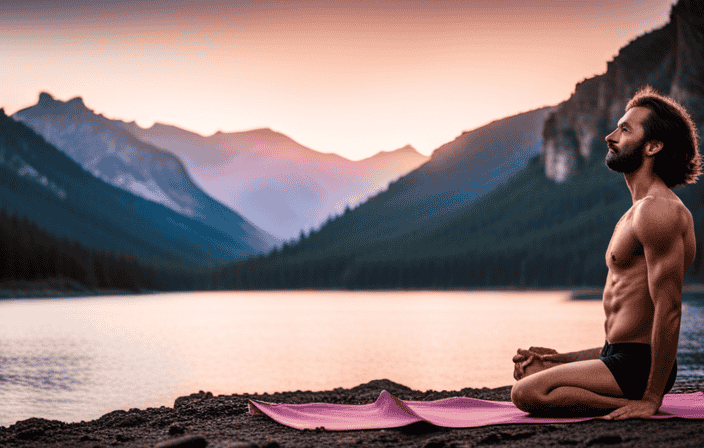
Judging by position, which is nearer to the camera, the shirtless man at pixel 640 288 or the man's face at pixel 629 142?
the shirtless man at pixel 640 288

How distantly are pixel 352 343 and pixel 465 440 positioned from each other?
45462 millimetres

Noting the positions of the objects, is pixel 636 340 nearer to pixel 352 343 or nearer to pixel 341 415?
pixel 341 415

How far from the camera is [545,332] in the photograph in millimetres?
57438

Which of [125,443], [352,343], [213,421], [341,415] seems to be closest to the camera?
[125,443]

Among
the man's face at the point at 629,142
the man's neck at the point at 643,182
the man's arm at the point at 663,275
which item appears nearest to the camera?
the man's arm at the point at 663,275

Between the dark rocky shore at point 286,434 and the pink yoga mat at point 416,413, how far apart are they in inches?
6.2

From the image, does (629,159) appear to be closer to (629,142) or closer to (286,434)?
(629,142)

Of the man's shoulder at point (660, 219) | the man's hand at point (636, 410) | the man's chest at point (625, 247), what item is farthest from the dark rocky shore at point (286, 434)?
the man's shoulder at point (660, 219)

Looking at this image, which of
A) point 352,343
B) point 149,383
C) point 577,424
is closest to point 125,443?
point 577,424

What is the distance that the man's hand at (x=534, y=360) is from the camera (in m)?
8.99

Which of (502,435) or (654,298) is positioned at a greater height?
(654,298)

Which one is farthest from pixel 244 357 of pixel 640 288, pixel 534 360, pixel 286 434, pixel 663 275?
pixel 663 275

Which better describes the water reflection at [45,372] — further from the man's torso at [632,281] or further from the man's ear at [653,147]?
the man's ear at [653,147]

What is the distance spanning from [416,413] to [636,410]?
9.09 feet
